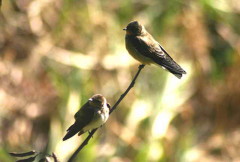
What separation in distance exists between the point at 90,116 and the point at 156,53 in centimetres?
46

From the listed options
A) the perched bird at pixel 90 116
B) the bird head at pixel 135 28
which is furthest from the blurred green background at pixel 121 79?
the perched bird at pixel 90 116

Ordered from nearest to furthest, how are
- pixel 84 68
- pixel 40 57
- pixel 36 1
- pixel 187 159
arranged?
pixel 187 159
pixel 84 68
pixel 40 57
pixel 36 1

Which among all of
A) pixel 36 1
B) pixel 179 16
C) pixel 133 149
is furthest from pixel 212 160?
pixel 36 1

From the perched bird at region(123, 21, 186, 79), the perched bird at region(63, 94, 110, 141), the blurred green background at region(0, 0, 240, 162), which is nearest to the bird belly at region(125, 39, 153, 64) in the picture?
the perched bird at region(123, 21, 186, 79)

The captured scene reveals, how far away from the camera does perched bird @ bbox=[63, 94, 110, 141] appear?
75.9 inches

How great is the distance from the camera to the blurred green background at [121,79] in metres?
4.60

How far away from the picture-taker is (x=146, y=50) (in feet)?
7.78

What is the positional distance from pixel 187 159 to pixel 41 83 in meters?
1.55

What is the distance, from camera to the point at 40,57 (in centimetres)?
522

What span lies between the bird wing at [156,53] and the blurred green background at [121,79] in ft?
5.73

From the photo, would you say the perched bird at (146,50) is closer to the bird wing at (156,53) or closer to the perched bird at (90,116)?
the bird wing at (156,53)

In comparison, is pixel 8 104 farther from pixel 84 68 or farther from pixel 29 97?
pixel 84 68

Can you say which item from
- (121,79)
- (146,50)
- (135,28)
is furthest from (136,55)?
(121,79)

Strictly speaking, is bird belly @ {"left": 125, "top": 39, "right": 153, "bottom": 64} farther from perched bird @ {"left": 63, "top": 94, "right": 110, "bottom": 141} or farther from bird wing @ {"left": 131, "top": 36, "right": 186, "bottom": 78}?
perched bird @ {"left": 63, "top": 94, "right": 110, "bottom": 141}
